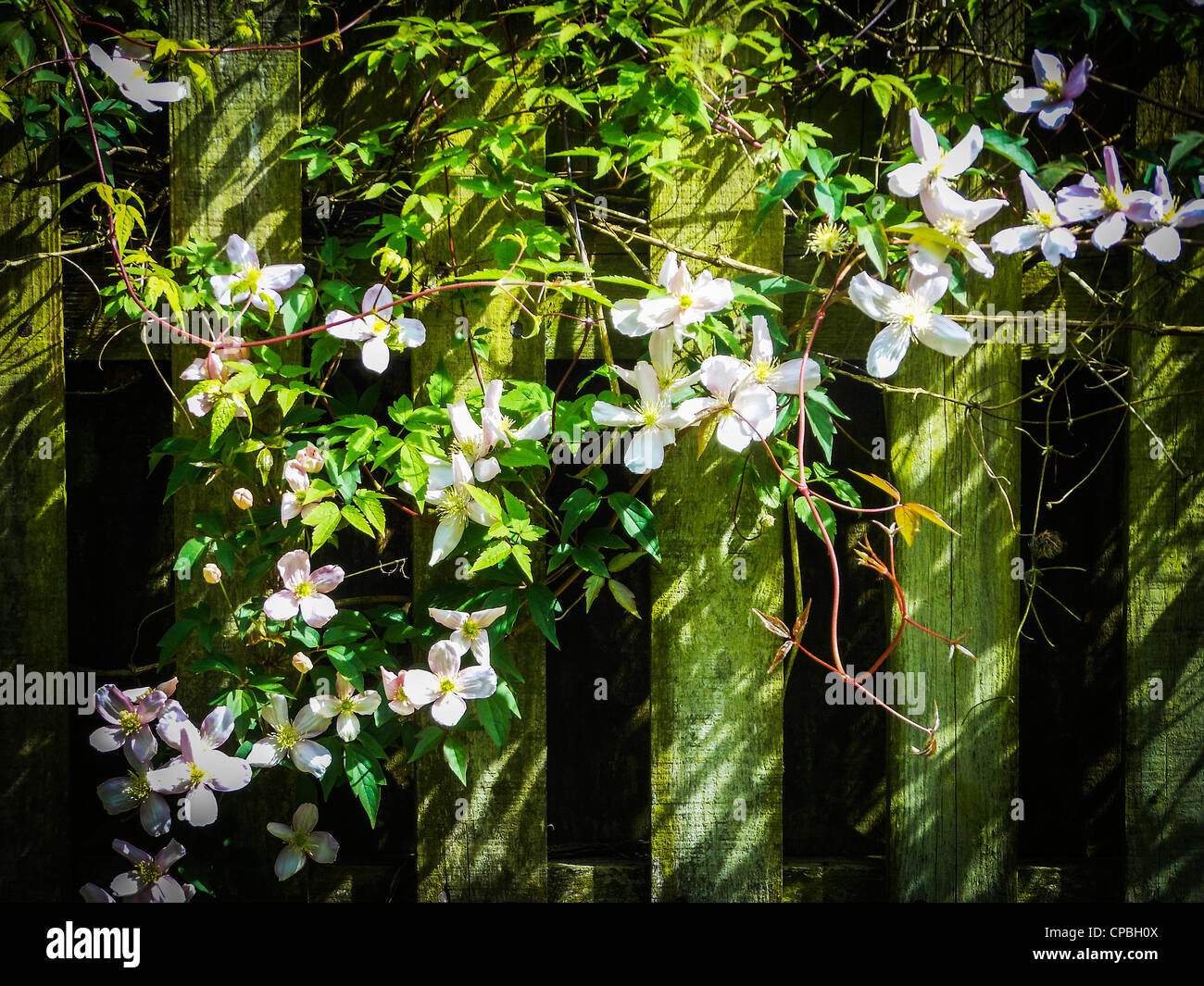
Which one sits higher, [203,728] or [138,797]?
[203,728]

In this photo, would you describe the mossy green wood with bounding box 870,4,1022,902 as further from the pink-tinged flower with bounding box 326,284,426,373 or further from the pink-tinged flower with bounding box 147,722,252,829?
the pink-tinged flower with bounding box 147,722,252,829

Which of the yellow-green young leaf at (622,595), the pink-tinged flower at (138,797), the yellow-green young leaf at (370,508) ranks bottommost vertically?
the pink-tinged flower at (138,797)

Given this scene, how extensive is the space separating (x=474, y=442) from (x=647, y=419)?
0.25 m

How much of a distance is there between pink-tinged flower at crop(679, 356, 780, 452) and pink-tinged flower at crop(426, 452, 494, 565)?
32 centimetres

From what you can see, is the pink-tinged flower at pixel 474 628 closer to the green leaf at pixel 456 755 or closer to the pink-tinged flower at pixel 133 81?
the green leaf at pixel 456 755

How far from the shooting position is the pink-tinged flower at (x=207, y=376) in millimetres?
1266

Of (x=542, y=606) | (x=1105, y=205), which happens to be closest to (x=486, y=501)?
(x=542, y=606)

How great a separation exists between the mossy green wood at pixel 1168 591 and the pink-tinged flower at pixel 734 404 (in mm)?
702

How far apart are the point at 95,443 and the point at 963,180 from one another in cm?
165

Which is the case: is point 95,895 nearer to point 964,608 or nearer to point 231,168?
point 231,168

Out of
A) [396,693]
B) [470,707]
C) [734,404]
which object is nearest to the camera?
Answer: [734,404]

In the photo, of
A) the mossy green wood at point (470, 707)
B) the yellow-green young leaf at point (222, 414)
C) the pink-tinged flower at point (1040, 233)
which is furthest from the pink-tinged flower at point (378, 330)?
the pink-tinged flower at point (1040, 233)

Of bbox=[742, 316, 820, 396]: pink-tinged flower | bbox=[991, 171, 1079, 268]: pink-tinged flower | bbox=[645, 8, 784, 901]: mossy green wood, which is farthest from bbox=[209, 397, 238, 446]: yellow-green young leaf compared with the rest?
bbox=[991, 171, 1079, 268]: pink-tinged flower

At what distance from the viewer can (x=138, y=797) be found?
53.2 inches
